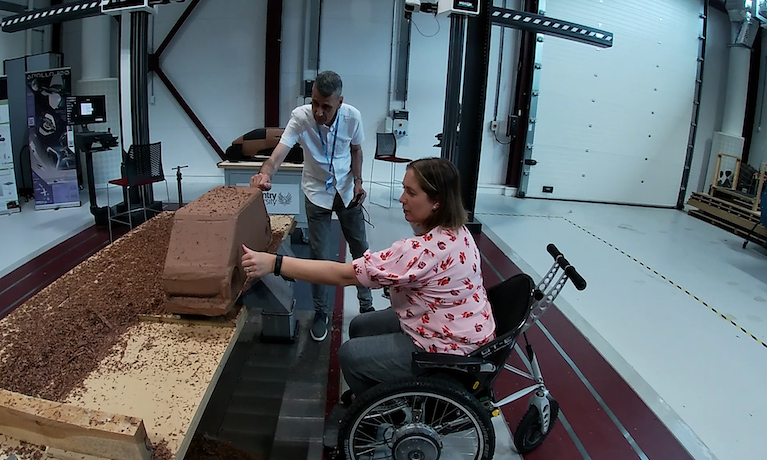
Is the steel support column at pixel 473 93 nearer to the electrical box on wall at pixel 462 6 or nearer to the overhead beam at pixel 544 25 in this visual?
the overhead beam at pixel 544 25

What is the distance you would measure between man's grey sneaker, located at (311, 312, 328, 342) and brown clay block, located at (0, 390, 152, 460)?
1.68 meters

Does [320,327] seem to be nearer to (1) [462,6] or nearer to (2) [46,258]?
(2) [46,258]

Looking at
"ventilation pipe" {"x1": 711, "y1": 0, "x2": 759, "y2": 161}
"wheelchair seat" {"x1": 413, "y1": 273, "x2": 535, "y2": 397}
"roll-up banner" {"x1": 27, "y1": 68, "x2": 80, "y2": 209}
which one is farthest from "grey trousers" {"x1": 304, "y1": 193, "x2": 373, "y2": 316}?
"ventilation pipe" {"x1": 711, "y1": 0, "x2": 759, "y2": 161}

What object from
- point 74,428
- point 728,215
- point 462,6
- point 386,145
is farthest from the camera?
point 386,145

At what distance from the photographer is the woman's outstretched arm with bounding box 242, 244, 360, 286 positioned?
1.57 m

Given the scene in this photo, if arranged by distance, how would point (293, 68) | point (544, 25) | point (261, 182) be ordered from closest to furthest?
point (261, 182)
point (544, 25)
point (293, 68)

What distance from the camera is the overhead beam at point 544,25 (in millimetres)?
4953

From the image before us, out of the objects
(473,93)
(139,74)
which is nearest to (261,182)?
(473,93)

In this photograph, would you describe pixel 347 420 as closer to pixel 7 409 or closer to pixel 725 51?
pixel 7 409

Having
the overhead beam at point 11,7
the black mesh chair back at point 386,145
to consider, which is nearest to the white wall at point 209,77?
the overhead beam at point 11,7

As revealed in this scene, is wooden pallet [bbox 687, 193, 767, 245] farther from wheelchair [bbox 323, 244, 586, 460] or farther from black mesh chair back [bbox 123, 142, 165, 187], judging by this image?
black mesh chair back [bbox 123, 142, 165, 187]

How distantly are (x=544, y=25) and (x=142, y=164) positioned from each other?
443 centimetres

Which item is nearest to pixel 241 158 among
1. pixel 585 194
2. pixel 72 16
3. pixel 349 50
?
pixel 72 16

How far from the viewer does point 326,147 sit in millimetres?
2588
